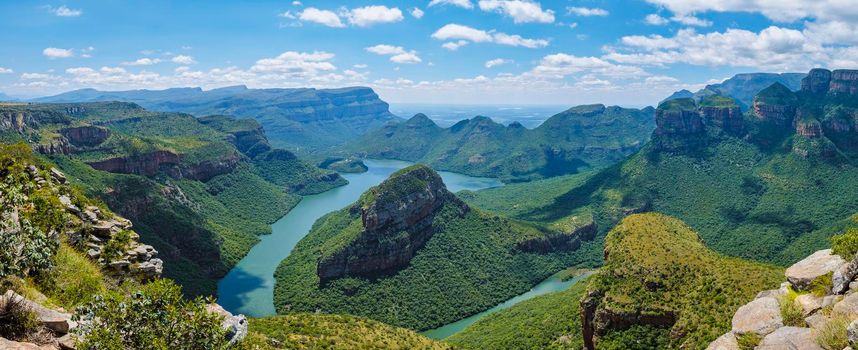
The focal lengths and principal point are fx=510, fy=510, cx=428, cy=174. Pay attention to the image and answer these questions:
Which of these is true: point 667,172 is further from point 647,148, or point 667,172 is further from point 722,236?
point 722,236

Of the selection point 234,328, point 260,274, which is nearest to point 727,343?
point 234,328

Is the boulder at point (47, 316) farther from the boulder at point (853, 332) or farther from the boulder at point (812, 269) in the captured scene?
the boulder at point (812, 269)

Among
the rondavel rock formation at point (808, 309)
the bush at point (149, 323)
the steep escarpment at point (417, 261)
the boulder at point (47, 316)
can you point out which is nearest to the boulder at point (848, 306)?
the rondavel rock formation at point (808, 309)

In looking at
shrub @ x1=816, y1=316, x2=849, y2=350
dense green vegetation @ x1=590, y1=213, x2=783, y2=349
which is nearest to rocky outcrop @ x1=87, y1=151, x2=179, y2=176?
dense green vegetation @ x1=590, y1=213, x2=783, y2=349

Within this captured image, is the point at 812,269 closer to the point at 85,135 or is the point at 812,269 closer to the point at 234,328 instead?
the point at 234,328

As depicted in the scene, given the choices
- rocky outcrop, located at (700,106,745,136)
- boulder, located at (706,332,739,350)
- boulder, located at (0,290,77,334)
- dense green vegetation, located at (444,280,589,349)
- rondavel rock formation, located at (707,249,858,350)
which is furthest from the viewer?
rocky outcrop, located at (700,106,745,136)

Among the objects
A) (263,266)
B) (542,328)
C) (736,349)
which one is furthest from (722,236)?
(736,349)

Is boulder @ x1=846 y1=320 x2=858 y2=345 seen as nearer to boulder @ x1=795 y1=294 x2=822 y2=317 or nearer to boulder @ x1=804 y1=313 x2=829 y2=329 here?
boulder @ x1=804 y1=313 x2=829 y2=329
